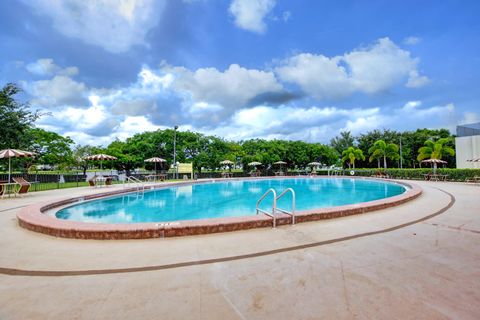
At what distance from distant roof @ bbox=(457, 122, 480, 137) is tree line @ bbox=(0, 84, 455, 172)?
15.9ft

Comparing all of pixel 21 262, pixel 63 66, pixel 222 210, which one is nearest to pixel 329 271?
pixel 21 262

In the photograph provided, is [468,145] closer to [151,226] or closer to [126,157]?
[151,226]

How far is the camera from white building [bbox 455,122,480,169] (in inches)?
963

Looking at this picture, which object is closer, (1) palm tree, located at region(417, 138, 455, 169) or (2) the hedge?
(2) the hedge

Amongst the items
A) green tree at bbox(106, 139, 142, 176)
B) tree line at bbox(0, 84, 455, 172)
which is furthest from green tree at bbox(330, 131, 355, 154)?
green tree at bbox(106, 139, 142, 176)

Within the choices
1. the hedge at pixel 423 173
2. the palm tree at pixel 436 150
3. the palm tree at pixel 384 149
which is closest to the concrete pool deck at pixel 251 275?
the hedge at pixel 423 173

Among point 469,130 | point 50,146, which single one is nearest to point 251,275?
point 50,146

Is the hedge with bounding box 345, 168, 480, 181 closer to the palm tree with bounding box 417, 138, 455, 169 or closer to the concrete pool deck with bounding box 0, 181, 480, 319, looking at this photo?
the palm tree with bounding box 417, 138, 455, 169

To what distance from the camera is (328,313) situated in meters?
2.13

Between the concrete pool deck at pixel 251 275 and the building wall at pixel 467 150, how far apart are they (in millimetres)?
27180

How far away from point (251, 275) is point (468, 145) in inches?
1256

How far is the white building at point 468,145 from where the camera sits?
80.3 ft

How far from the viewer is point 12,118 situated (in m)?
16.1

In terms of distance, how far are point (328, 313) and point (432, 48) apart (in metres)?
12.9
